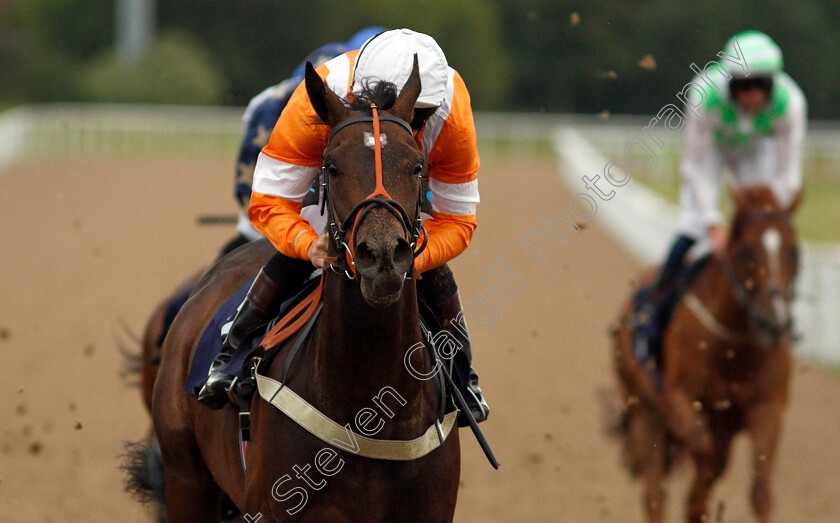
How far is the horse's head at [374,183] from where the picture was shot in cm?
245

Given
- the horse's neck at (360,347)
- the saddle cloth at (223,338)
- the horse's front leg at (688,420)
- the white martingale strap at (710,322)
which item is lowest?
the horse's front leg at (688,420)


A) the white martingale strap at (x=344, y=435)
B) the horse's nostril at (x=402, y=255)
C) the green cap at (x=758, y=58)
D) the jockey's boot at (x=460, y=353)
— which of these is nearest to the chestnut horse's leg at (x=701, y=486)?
the green cap at (x=758, y=58)

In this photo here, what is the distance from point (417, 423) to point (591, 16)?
32.8 metres

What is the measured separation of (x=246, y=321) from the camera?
10.9ft

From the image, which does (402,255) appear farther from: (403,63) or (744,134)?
(744,134)

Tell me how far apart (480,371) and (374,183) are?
19.5 ft

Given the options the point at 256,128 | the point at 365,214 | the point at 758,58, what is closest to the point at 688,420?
the point at 758,58

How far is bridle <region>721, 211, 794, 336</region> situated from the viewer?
5273 mm

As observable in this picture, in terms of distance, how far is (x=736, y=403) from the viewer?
5.39 meters

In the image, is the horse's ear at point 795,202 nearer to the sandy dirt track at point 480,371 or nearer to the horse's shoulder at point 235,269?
the sandy dirt track at point 480,371

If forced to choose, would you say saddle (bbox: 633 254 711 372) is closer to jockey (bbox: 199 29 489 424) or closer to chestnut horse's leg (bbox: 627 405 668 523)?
chestnut horse's leg (bbox: 627 405 668 523)

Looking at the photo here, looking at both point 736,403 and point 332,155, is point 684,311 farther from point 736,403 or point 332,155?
point 332,155

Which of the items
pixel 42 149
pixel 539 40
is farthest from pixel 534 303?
pixel 539 40

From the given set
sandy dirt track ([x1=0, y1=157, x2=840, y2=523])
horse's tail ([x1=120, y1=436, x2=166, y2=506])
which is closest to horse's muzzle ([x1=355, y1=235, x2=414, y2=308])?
horse's tail ([x1=120, y1=436, x2=166, y2=506])
